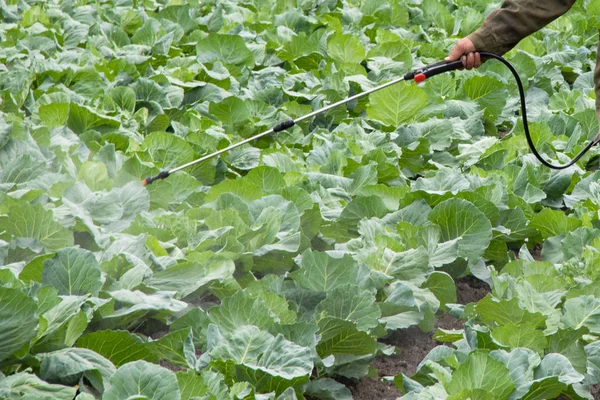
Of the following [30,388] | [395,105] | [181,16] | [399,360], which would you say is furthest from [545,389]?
[181,16]

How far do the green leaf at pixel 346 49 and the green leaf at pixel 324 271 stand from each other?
3463 millimetres

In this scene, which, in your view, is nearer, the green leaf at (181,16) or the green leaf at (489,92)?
the green leaf at (489,92)

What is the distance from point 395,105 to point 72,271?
2.80 metres

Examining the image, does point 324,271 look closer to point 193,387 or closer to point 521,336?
point 521,336

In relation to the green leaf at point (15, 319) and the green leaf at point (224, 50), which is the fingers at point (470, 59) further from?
the green leaf at point (15, 319)

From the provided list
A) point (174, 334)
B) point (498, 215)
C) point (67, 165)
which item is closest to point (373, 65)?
point (498, 215)

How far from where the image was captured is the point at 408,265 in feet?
11.1

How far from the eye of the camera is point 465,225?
369 cm

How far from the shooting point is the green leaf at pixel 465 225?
3.64 metres

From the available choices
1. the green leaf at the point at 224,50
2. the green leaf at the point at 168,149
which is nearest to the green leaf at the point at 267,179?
the green leaf at the point at 168,149

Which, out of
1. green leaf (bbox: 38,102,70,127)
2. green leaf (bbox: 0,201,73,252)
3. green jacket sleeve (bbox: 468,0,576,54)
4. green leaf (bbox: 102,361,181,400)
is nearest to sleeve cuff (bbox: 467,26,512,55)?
green jacket sleeve (bbox: 468,0,576,54)

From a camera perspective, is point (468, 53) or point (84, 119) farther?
point (84, 119)

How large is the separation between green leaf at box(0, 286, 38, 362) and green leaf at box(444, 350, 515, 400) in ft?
3.95

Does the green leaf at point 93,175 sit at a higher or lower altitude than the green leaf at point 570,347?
higher
